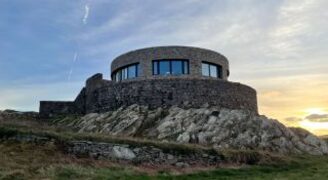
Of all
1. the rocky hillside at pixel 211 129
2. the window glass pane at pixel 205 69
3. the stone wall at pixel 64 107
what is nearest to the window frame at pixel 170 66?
the window glass pane at pixel 205 69

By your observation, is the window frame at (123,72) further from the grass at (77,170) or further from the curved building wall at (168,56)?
the grass at (77,170)

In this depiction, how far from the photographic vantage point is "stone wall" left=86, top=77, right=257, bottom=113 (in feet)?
160

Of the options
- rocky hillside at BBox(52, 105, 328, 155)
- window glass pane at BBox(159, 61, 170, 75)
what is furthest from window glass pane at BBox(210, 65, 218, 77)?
rocky hillside at BBox(52, 105, 328, 155)

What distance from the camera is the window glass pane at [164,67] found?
175 ft

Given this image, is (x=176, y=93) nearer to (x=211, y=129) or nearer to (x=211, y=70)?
(x=211, y=70)

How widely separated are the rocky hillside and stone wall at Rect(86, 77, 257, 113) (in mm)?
1791

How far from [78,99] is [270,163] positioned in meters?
34.6

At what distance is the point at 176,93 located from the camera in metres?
48.8

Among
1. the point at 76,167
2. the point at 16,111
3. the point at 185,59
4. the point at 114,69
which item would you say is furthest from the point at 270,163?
the point at 16,111

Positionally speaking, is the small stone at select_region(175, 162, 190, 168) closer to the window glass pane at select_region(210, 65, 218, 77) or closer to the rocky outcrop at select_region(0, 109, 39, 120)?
the window glass pane at select_region(210, 65, 218, 77)

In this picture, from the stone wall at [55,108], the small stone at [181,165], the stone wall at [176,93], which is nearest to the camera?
the small stone at [181,165]

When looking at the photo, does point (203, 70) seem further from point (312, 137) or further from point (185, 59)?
point (312, 137)

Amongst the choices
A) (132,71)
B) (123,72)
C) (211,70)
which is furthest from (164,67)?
(211,70)

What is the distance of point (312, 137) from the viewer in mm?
43500
